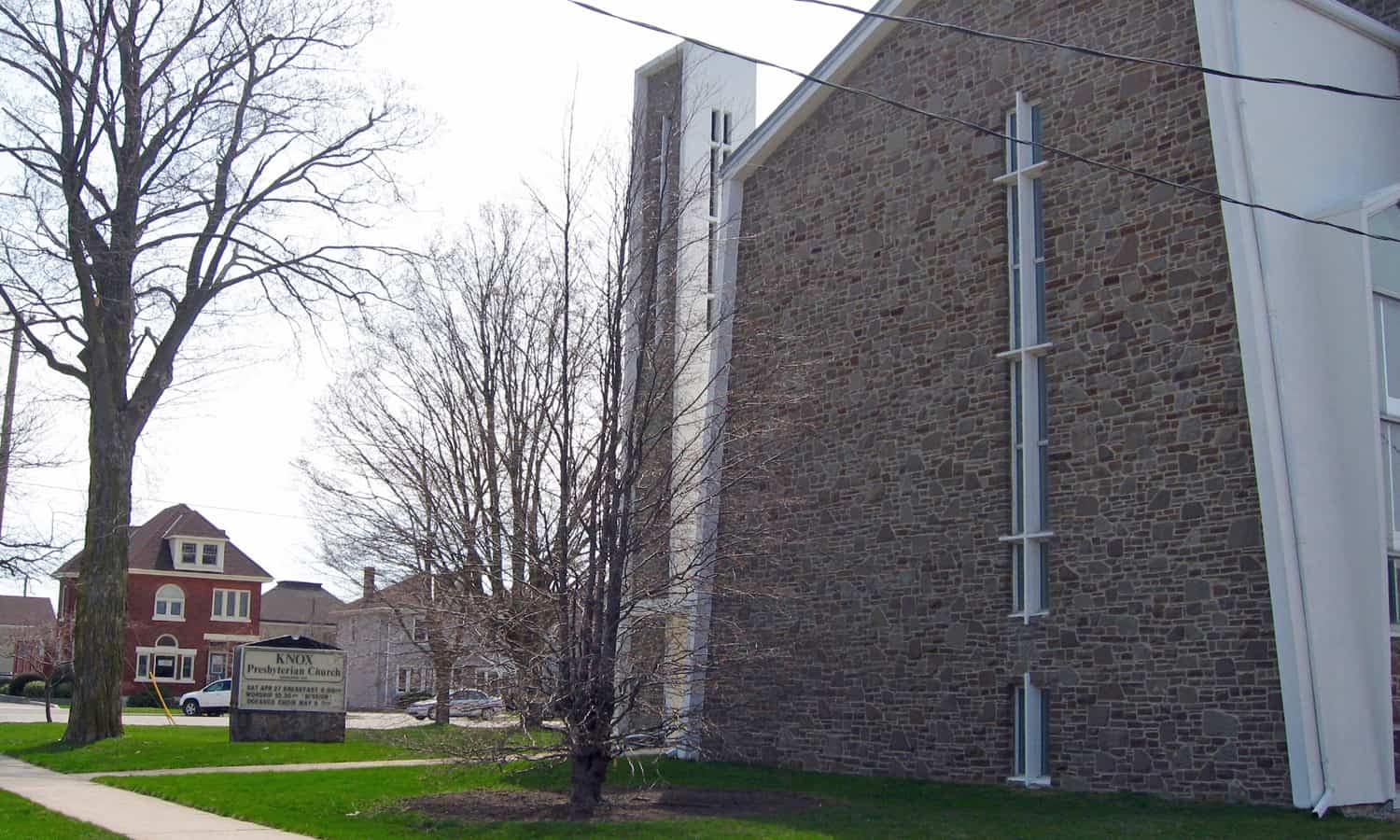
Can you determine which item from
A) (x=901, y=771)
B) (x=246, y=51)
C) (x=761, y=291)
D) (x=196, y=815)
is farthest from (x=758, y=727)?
(x=246, y=51)

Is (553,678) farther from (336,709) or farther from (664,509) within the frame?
(336,709)

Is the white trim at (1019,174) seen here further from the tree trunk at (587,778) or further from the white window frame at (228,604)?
the white window frame at (228,604)

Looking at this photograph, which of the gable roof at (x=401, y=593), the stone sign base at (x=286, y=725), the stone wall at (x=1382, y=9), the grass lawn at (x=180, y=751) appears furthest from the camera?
the stone sign base at (x=286, y=725)

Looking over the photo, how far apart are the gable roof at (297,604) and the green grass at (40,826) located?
187 ft

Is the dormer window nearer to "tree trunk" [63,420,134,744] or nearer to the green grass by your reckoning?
"tree trunk" [63,420,134,744]

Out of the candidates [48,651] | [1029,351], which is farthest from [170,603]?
[1029,351]

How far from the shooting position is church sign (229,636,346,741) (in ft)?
84.0

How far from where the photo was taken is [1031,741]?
724 inches

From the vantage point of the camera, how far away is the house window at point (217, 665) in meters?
61.3

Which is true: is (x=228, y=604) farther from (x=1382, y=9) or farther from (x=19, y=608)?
(x=1382, y=9)

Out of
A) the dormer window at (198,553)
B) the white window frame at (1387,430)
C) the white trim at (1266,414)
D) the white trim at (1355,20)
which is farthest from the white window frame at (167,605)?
the white window frame at (1387,430)

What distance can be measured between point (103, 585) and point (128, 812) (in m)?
11.4

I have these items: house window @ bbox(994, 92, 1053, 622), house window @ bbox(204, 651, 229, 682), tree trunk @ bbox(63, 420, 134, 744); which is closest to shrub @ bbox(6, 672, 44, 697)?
house window @ bbox(204, 651, 229, 682)

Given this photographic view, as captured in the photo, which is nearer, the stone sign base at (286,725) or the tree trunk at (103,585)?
the tree trunk at (103,585)
